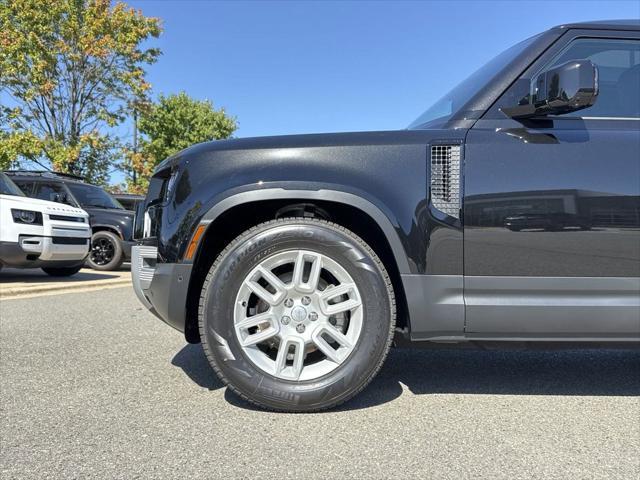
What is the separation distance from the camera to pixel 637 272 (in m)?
2.28

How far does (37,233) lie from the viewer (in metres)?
6.84

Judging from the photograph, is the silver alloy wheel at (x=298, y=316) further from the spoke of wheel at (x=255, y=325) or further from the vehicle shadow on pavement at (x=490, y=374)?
the vehicle shadow on pavement at (x=490, y=374)

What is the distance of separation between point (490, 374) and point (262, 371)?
152cm

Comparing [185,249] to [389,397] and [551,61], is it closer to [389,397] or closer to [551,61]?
[389,397]

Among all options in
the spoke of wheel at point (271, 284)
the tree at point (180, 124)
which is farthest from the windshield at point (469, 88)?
the tree at point (180, 124)

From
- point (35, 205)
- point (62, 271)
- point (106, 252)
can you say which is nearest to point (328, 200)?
point (35, 205)

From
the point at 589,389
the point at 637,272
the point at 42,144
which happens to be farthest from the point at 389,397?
the point at 42,144

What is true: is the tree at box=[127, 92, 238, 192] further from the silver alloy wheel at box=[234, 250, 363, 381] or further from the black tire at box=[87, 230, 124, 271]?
the silver alloy wheel at box=[234, 250, 363, 381]

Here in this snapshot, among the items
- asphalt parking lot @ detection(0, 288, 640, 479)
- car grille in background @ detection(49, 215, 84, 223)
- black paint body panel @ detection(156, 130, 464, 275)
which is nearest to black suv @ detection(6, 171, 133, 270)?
car grille in background @ detection(49, 215, 84, 223)

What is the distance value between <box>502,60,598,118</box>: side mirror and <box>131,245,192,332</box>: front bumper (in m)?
1.88

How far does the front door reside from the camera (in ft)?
7.45

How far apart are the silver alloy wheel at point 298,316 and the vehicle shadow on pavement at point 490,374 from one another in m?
0.29

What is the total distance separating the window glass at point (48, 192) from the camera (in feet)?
29.7

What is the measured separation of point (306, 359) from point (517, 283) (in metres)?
1.09
